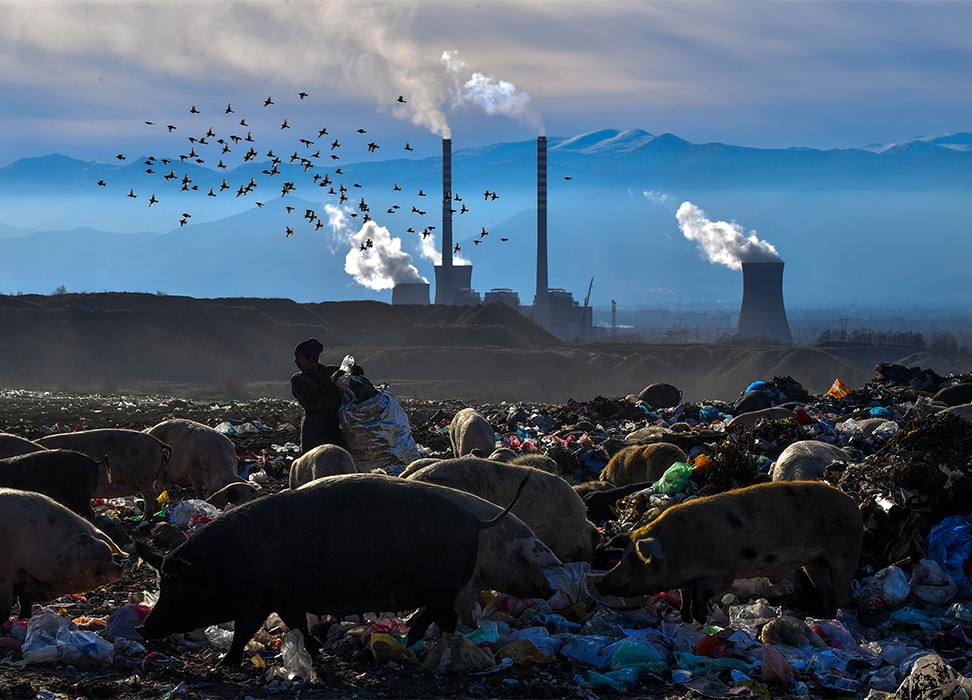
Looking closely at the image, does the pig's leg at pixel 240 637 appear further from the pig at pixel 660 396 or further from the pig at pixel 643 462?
the pig at pixel 660 396

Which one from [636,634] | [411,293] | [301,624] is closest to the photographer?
[301,624]

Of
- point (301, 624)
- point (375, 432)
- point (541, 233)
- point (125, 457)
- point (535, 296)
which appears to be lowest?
point (301, 624)

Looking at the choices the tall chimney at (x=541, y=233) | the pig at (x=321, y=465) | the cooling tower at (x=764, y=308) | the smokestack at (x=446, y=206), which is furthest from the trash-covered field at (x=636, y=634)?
the cooling tower at (x=764, y=308)

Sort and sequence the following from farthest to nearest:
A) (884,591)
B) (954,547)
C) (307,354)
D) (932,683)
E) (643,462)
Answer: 1. (643,462)
2. (307,354)
3. (954,547)
4. (884,591)
5. (932,683)

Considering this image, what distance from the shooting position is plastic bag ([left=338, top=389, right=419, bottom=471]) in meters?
11.4

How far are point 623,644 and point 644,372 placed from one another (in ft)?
171

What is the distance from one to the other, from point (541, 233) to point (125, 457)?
87.3 m

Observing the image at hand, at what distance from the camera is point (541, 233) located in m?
97.3

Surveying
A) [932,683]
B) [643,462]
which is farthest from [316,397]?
[932,683]

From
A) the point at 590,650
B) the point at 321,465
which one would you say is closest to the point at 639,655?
the point at 590,650

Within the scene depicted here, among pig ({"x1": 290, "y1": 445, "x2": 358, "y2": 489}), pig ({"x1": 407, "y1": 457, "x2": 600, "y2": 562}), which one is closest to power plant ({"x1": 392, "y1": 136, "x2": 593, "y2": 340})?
pig ({"x1": 290, "y1": 445, "x2": 358, "y2": 489})

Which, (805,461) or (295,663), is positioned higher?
(805,461)

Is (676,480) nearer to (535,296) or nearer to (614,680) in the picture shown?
(614,680)

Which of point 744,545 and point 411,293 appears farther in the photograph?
point 411,293
